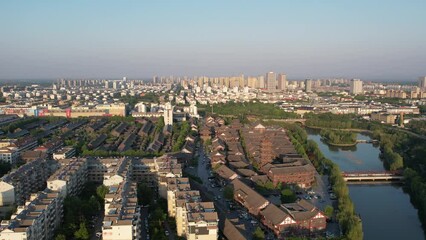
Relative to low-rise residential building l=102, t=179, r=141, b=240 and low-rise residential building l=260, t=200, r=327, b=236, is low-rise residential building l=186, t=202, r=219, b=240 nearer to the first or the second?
low-rise residential building l=102, t=179, r=141, b=240

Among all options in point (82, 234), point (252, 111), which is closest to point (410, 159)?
point (82, 234)

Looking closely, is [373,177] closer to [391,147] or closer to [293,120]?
[391,147]

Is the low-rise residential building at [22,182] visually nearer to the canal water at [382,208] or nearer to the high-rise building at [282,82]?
the canal water at [382,208]

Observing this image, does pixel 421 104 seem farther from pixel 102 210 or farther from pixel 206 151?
pixel 102 210

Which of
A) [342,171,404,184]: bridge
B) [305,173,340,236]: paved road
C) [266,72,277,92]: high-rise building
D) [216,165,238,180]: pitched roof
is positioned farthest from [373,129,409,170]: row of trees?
[266,72,277,92]: high-rise building

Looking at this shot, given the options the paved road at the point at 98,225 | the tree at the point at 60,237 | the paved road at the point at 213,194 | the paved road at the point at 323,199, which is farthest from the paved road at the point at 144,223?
the paved road at the point at 323,199
